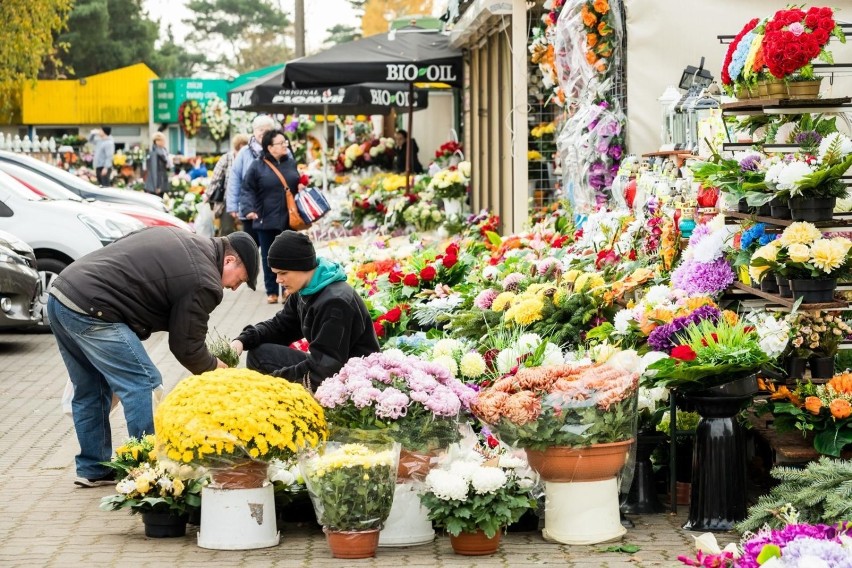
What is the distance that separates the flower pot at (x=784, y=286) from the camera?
6.17 meters

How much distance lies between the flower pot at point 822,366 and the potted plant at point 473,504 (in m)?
1.54

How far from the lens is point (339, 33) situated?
7838cm

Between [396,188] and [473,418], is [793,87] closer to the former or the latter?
[473,418]

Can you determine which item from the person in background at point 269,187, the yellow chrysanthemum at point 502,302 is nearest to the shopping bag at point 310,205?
the person in background at point 269,187

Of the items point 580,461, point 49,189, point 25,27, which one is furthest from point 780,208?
point 25,27

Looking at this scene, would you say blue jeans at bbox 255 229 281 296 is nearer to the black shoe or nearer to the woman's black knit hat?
the black shoe

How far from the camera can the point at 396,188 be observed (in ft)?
62.1

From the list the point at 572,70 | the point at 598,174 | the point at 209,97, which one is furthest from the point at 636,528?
the point at 209,97

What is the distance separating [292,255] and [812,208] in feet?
8.22

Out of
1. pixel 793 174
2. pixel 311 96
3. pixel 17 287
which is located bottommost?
pixel 17 287

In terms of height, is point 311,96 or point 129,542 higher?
point 311,96

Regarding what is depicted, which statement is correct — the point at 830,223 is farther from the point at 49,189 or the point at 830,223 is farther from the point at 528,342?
the point at 49,189

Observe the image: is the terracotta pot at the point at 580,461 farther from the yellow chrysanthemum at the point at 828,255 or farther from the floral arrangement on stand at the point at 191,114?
the floral arrangement on stand at the point at 191,114

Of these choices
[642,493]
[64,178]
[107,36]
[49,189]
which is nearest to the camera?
[642,493]
